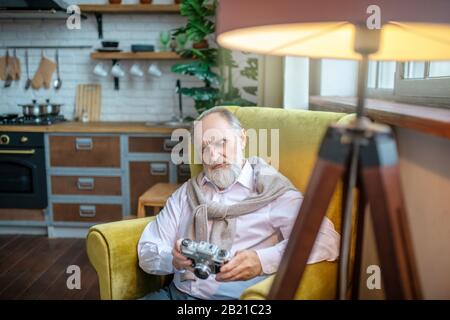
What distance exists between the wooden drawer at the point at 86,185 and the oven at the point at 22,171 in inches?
4.6

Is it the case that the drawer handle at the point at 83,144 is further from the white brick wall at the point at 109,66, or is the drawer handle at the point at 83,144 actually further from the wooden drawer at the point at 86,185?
the white brick wall at the point at 109,66

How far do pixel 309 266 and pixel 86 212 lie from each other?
8.32ft

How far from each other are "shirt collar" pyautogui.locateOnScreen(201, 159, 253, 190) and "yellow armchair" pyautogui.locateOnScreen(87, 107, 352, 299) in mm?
173

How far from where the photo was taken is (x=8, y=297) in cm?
241

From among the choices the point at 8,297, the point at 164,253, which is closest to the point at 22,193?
the point at 8,297

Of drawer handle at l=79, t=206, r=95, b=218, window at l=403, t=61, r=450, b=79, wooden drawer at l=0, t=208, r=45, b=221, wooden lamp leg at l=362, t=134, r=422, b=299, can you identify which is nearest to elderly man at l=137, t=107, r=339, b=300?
wooden lamp leg at l=362, t=134, r=422, b=299

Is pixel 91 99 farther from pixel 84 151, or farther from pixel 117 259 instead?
pixel 117 259

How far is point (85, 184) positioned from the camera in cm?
333

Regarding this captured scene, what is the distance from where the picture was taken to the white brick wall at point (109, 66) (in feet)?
12.3

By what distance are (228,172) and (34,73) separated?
312 cm

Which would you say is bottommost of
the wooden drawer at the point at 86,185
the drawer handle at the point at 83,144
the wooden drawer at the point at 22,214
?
the wooden drawer at the point at 22,214

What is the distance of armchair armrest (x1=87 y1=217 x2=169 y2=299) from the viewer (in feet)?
4.57

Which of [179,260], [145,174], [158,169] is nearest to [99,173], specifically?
[145,174]

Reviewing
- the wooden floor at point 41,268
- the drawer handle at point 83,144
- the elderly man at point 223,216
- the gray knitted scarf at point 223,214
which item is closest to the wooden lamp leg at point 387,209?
the elderly man at point 223,216
